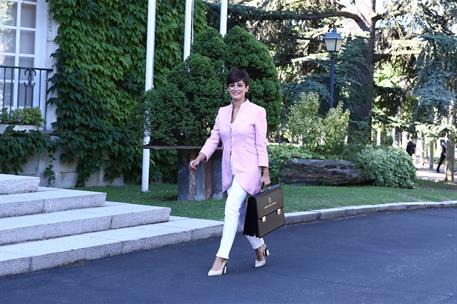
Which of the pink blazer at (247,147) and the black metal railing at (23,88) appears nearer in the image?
the pink blazer at (247,147)

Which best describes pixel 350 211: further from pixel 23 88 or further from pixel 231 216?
pixel 23 88

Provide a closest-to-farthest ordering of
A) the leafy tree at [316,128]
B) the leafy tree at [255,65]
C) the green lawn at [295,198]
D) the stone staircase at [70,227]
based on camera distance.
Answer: the stone staircase at [70,227], the green lawn at [295,198], the leafy tree at [255,65], the leafy tree at [316,128]

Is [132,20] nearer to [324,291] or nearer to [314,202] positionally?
[314,202]

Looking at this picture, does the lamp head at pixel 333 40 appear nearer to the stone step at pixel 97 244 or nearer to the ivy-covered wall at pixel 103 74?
the ivy-covered wall at pixel 103 74

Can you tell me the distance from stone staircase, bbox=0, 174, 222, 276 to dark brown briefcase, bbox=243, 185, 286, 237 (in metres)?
1.61

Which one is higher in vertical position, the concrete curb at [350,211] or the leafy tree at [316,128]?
the leafy tree at [316,128]

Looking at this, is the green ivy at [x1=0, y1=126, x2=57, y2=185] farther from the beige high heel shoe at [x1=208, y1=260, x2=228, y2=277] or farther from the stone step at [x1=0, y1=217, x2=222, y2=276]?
the beige high heel shoe at [x1=208, y1=260, x2=228, y2=277]

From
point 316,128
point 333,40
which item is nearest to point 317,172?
point 316,128

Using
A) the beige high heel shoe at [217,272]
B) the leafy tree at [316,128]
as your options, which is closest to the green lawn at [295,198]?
the leafy tree at [316,128]

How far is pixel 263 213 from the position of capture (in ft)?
22.0

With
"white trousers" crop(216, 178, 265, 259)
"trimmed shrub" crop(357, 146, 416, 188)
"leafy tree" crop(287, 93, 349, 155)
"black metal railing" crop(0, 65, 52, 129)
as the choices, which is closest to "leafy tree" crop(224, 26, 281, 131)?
"black metal railing" crop(0, 65, 52, 129)

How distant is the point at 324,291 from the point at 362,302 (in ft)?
1.51

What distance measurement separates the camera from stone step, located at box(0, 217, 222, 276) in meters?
6.59

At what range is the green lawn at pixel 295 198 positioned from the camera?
10570mm
